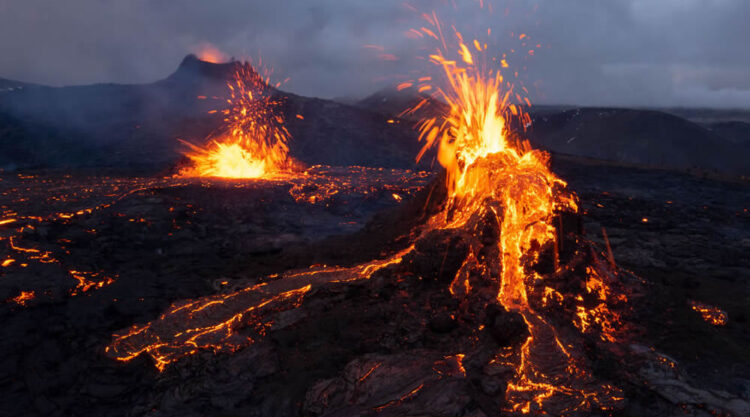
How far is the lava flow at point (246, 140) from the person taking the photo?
1998 centimetres

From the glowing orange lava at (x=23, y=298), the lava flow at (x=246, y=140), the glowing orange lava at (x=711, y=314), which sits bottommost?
the glowing orange lava at (x=711, y=314)

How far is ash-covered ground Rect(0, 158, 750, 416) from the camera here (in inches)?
179

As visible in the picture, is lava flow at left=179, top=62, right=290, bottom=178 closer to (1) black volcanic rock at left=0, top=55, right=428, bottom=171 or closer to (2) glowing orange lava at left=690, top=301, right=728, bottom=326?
(1) black volcanic rock at left=0, top=55, right=428, bottom=171

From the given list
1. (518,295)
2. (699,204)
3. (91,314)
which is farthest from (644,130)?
(91,314)

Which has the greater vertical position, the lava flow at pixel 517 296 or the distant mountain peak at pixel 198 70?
the distant mountain peak at pixel 198 70

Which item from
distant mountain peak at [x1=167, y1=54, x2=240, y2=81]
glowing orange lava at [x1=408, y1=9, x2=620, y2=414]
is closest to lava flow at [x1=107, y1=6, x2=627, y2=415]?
glowing orange lava at [x1=408, y1=9, x2=620, y2=414]

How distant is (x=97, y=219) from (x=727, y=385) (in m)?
13.0

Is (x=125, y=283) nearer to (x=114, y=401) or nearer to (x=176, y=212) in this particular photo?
(x=114, y=401)

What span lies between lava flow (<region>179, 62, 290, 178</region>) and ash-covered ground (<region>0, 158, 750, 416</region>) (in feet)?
22.1

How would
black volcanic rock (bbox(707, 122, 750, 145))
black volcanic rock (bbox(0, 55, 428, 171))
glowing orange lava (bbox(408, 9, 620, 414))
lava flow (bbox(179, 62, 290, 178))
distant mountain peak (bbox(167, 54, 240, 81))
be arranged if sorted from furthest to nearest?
black volcanic rock (bbox(707, 122, 750, 145))
distant mountain peak (bbox(167, 54, 240, 81))
black volcanic rock (bbox(0, 55, 428, 171))
lava flow (bbox(179, 62, 290, 178))
glowing orange lava (bbox(408, 9, 620, 414))

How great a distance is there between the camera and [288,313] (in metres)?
6.34

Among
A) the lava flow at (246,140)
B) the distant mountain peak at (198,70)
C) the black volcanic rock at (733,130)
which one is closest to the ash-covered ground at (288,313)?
the lava flow at (246,140)

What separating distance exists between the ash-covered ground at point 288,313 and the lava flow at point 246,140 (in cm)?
672

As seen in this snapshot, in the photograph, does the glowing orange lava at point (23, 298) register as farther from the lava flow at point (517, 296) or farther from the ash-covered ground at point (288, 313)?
the lava flow at point (517, 296)
